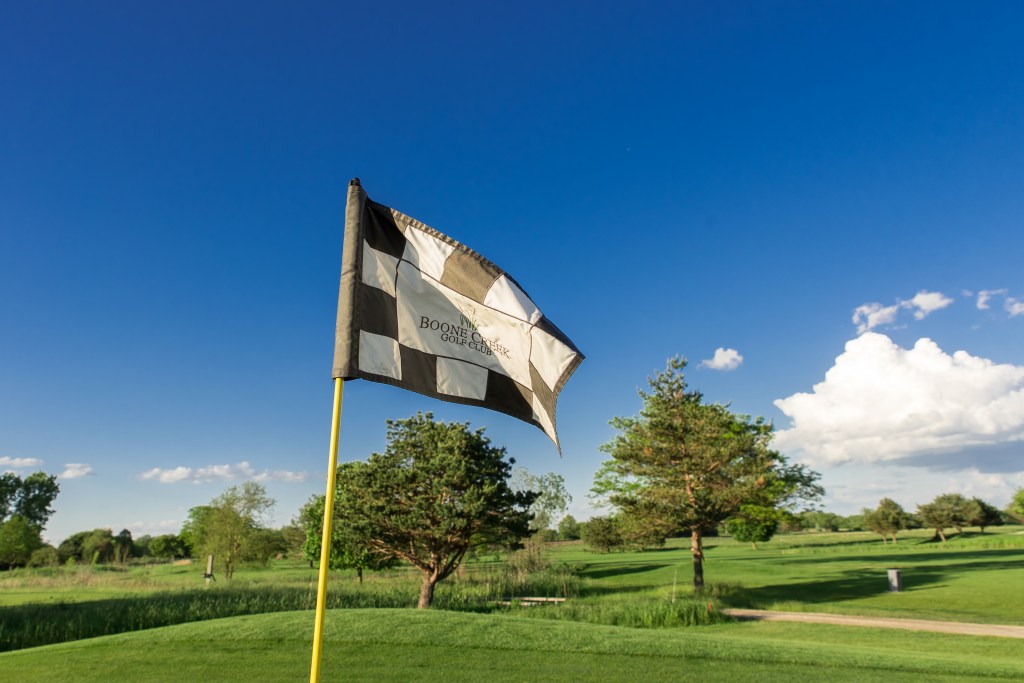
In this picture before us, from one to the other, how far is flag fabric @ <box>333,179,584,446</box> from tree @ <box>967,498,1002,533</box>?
→ 95.2 metres

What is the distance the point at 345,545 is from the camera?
27.6 meters

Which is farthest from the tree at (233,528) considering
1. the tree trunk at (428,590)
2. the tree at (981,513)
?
the tree at (981,513)

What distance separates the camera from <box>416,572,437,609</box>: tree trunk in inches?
850

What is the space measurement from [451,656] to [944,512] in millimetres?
81187

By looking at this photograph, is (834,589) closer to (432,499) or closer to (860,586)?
(860,586)

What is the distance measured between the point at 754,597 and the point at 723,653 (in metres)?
17.6

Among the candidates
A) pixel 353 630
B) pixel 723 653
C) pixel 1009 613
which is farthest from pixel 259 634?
pixel 1009 613

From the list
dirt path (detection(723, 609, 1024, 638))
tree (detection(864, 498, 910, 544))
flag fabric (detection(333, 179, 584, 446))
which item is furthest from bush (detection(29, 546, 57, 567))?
tree (detection(864, 498, 910, 544))

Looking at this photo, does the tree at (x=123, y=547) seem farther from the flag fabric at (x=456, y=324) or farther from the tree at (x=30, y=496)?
the flag fabric at (x=456, y=324)

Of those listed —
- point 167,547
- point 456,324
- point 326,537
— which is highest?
point 456,324

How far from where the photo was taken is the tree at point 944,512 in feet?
229

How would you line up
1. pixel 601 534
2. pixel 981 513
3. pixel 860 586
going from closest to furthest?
pixel 860 586 → pixel 601 534 → pixel 981 513

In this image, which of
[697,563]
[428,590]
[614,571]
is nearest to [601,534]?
[614,571]

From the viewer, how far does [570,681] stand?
8.36 meters
